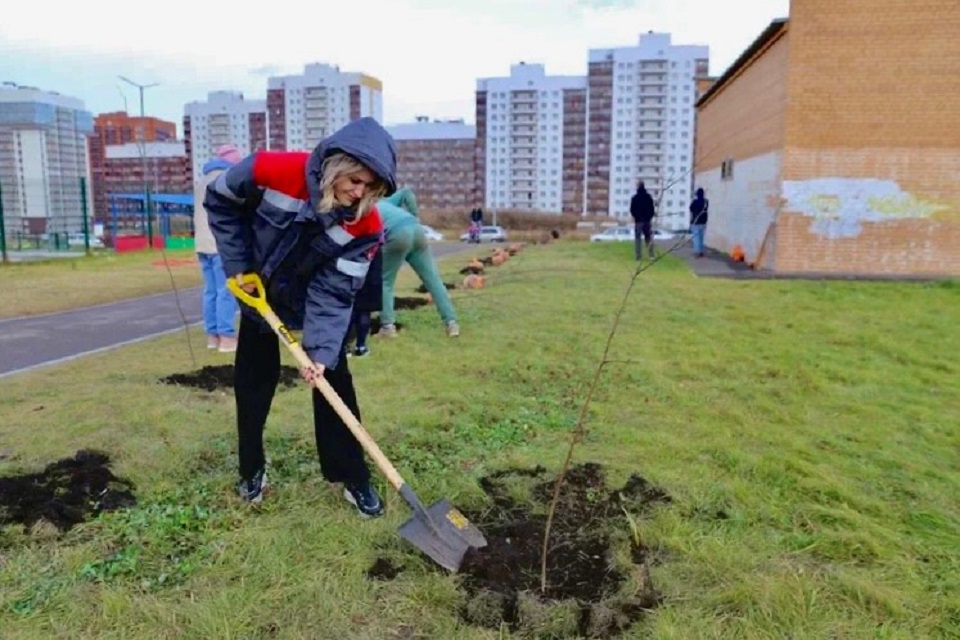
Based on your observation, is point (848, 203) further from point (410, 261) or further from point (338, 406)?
point (338, 406)

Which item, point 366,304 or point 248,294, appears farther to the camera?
point 366,304

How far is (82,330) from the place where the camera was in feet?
25.7

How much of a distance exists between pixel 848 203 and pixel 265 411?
40.6 feet

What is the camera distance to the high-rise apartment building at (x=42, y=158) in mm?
21625

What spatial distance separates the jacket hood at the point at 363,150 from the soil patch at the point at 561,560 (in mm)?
1365

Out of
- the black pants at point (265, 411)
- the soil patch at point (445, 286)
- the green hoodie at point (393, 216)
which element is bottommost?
the soil patch at point (445, 286)

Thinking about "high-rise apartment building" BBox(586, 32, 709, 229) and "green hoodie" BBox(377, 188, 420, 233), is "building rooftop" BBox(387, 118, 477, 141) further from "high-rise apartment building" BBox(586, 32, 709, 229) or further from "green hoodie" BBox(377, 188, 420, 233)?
"green hoodie" BBox(377, 188, 420, 233)

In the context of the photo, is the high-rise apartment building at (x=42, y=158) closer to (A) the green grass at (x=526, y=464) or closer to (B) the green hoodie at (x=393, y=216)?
(B) the green hoodie at (x=393, y=216)

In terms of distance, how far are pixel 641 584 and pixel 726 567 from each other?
33 centimetres

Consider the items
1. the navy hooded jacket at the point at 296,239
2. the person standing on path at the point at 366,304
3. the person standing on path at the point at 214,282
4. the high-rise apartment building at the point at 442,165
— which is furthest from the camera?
the high-rise apartment building at the point at 442,165

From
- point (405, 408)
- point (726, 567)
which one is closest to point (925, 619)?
point (726, 567)

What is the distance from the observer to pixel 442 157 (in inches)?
2771

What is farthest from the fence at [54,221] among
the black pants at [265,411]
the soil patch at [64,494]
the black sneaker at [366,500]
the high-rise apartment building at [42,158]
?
the black sneaker at [366,500]

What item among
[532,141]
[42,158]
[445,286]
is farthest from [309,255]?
[532,141]
